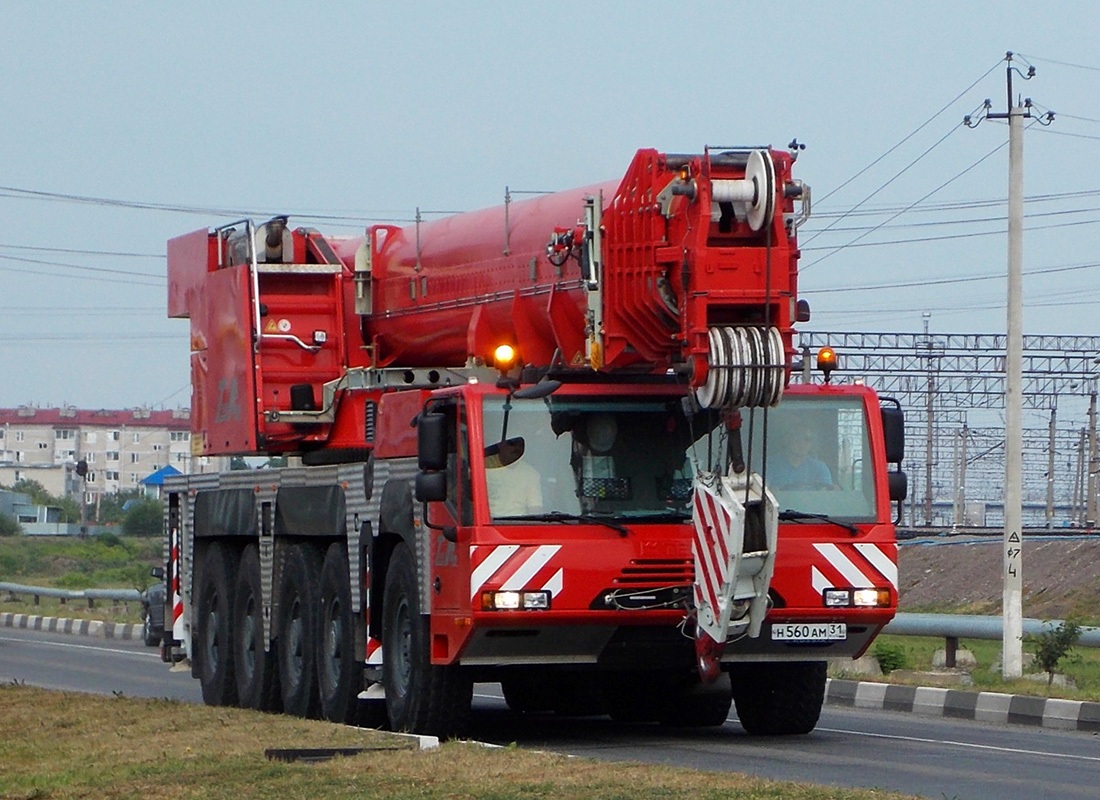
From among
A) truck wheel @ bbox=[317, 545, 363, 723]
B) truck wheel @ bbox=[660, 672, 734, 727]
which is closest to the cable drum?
truck wheel @ bbox=[660, 672, 734, 727]

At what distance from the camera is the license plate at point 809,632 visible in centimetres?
1326

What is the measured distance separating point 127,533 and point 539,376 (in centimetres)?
9296

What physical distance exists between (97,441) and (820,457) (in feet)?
573

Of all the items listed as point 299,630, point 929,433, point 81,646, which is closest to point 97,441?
point 929,433

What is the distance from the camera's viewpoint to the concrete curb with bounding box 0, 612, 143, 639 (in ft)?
119

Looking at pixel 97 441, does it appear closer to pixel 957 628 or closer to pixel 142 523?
pixel 142 523

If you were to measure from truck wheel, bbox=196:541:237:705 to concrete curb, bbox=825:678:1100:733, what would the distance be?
5.79 metres

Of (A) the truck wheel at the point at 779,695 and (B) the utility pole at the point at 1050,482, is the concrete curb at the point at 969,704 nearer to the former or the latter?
(A) the truck wheel at the point at 779,695

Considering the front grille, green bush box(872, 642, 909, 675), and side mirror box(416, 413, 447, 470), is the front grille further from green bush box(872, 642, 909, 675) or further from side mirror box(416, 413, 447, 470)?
green bush box(872, 642, 909, 675)

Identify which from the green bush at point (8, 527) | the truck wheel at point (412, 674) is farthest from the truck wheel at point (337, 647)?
the green bush at point (8, 527)

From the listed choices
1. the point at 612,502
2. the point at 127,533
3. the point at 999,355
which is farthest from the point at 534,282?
the point at 127,533

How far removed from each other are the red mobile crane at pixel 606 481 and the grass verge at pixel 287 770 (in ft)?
3.82

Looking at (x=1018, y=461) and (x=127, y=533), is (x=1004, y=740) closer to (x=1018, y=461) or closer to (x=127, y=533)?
(x=1018, y=461)

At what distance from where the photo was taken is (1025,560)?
4888cm
